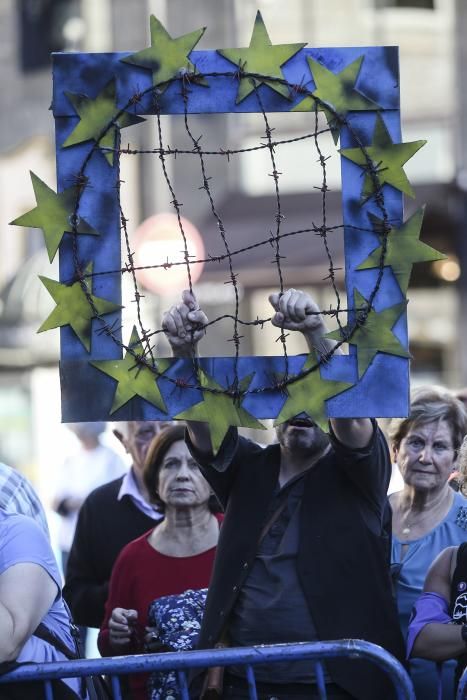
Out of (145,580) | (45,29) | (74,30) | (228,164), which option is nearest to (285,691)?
(145,580)

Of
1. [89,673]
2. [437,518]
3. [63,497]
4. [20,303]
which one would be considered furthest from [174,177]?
[89,673]

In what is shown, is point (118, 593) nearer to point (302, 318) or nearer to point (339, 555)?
point (339, 555)

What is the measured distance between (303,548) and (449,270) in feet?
39.6

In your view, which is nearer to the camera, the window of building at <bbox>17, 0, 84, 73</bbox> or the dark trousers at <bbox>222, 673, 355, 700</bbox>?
the dark trousers at <bbox>222, 673, 355, 700</bbox>

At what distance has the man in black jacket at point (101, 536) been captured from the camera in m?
5.16

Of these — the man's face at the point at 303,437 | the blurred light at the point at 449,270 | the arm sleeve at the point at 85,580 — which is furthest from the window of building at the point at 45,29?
the man's face at the point at 303,437

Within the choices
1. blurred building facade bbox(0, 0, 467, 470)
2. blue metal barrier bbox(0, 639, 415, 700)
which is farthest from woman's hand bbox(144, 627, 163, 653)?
A: blurred building facade bbox(0, 0, 467, 470)

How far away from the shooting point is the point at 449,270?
15.4 meters

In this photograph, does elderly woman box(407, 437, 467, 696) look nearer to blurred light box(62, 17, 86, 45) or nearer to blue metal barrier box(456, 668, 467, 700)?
blue metal barrier box(456, 668, 467, 700)

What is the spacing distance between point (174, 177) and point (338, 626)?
13.1 meters

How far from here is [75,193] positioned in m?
3.48

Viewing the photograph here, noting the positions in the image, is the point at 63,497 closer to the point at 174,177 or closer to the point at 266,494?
Result: the point at 266,494

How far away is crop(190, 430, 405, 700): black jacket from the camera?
353 cm

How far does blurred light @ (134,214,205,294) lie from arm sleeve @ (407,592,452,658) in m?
10.8
